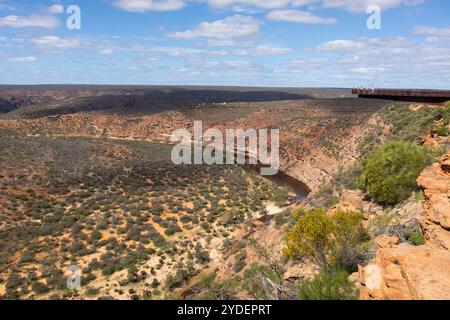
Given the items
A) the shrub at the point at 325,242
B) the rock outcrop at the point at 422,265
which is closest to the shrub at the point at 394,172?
the shrub at the point at 325,242

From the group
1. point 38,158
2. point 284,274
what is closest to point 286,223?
point 284,274

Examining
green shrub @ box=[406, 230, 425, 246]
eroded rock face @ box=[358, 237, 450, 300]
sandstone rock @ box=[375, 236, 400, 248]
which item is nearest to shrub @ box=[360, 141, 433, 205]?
green shrub @ box=[406, 230, 425, 246]

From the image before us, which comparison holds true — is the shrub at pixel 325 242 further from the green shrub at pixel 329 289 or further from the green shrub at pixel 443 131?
the green shrub at pixel 443 131

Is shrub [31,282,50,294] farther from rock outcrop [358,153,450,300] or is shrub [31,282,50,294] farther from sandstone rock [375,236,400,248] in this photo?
sandstone rock [375,236,400,248]

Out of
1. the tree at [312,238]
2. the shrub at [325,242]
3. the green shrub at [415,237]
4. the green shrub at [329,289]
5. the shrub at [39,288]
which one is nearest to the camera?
the green shrub at [329,289]

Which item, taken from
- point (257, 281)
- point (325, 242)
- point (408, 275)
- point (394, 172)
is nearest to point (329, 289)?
point (408, 275)
